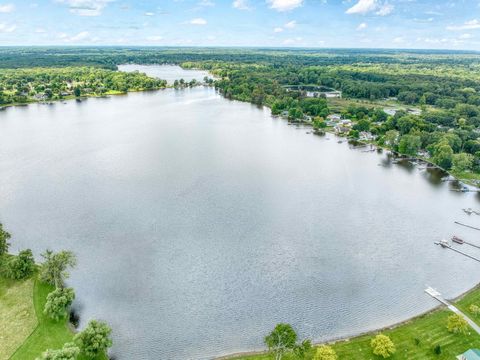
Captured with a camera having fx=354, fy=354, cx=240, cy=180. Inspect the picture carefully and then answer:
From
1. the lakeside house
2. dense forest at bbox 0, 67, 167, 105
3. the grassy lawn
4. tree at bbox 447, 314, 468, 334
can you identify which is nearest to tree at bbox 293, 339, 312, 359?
tree at bbox 447, 314, 468, 334

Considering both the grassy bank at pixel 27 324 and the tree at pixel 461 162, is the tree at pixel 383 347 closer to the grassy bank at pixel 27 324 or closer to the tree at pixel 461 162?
the grassy bank at pixel 27 324

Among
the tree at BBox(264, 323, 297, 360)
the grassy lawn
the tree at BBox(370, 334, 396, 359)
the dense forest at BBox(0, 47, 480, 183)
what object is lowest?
the tree at BBox(370, 334, 396, 359)

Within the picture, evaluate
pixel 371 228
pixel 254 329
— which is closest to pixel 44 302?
pixel 254 329

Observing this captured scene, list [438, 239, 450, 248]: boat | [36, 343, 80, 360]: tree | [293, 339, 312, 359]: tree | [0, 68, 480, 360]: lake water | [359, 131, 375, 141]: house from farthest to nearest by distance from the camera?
[359, 131, 375, 141]: house, [438, 239, 450, 248]: boat, [0, 68, 480, 360]: lake water, [293, 339, 312, 359]: tree, [36, 343, 80, 360]: tree

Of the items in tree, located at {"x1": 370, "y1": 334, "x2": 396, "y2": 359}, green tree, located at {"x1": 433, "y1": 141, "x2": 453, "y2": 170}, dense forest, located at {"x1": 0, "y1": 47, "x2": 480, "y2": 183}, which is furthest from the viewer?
dense forest, located at {"x1": 0, "y1": 47, "x2": 480, "y2": 183}

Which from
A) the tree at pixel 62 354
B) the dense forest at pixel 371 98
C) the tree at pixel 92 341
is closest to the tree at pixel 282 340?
the tree at pixel 92 341

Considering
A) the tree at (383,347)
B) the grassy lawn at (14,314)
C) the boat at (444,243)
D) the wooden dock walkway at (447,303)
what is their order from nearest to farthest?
the tree at (383,347) < the grassy lawn at (14,314) < the wooden dock walkway at (447,303) < the boat at (444,243)

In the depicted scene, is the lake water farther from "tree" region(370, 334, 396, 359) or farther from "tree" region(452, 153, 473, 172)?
"tree" region(452, 153, 473, 172)
